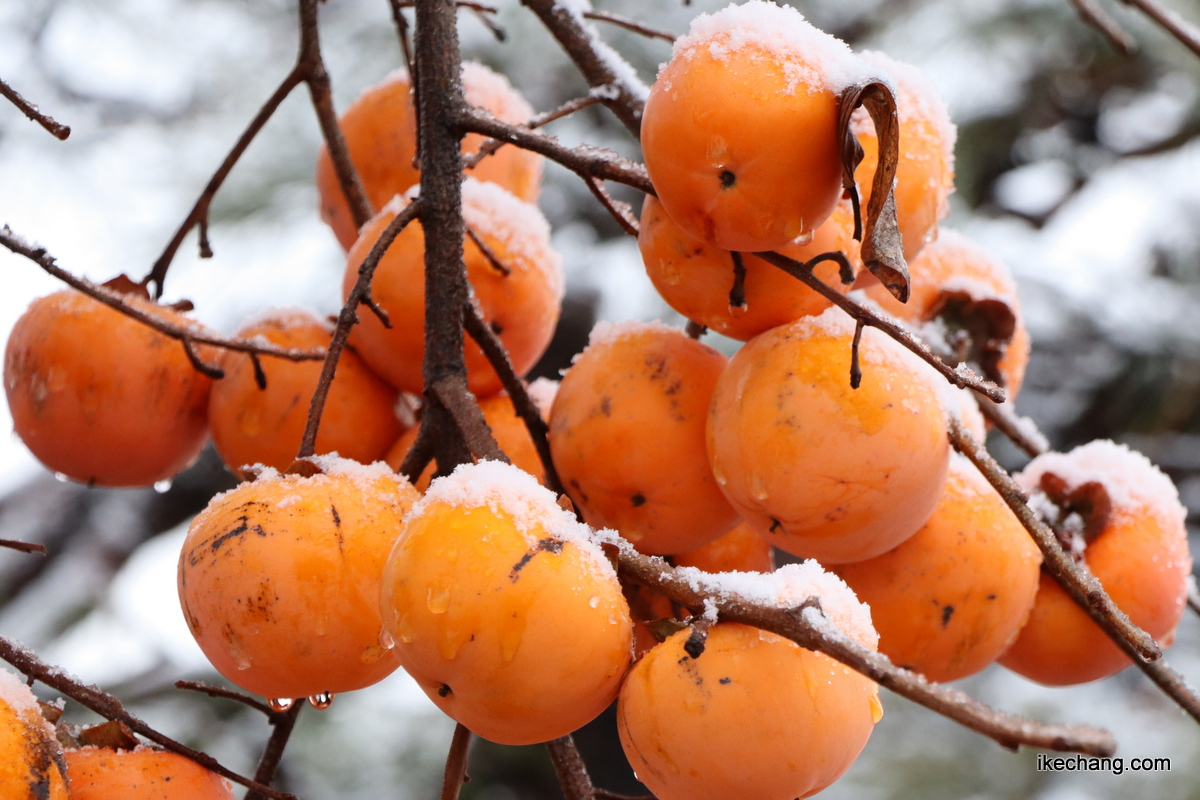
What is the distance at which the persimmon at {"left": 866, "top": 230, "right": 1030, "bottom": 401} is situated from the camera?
104 cm

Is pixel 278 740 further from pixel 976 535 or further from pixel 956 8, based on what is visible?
pixel 956 8

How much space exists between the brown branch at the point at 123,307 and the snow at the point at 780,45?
398 millimetres

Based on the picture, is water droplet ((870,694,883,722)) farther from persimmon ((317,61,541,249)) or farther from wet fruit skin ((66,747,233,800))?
persimmon ((317,61,541,249))

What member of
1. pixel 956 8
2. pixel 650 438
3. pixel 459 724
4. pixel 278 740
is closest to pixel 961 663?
pixel 650 438

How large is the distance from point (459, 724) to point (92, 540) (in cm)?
177

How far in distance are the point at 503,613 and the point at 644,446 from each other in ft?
0.79

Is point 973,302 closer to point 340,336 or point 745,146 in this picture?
point 745,146

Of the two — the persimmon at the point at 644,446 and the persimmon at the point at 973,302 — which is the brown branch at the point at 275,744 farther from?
the persimmon at the point at 973,302

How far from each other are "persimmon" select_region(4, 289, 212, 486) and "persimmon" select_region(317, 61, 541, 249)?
0.85ft

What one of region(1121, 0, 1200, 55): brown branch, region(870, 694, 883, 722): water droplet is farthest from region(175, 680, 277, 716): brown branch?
region(1121, 0, 1200, 55): brown branch

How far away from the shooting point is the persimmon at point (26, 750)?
0.60m

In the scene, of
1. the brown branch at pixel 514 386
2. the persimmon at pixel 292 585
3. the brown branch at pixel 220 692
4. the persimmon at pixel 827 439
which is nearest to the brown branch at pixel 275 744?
the brown branch at pixel 220 692

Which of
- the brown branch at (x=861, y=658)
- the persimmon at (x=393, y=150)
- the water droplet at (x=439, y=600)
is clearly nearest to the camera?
the brown branch at (x=861, y=658)

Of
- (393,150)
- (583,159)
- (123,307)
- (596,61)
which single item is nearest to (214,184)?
(393,150)
